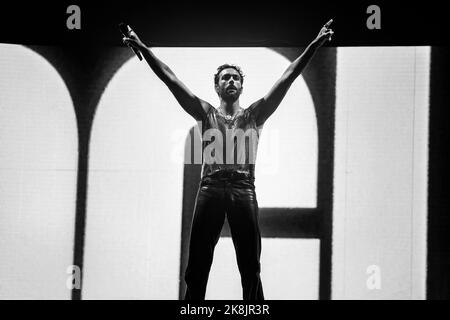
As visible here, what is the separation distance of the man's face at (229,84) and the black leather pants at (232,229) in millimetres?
439

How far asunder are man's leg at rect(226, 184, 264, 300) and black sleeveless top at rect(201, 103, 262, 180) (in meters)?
0.14

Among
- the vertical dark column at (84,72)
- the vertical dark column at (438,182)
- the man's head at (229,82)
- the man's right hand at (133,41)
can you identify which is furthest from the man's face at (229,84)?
the vertical dark column at (438,182)

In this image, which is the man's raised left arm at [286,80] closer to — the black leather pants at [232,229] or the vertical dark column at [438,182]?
the black leather pants at [232,229]

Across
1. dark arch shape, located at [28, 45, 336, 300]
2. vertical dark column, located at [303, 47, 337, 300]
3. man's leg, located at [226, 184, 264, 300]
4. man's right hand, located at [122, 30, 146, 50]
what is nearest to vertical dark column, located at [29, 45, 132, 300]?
dark arch shape, located at [28, 45, 336, 300]

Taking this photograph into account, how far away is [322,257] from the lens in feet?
10.7

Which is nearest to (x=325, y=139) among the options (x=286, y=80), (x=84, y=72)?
(x=286, y=80)

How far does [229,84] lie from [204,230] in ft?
2.43

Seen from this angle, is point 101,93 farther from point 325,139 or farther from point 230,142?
point 325,139

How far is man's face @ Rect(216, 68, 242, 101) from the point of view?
306cm

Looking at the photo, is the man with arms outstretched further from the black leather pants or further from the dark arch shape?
the dark arch shape

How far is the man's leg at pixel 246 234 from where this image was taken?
2.93m

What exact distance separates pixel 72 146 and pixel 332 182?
4.77 feet
